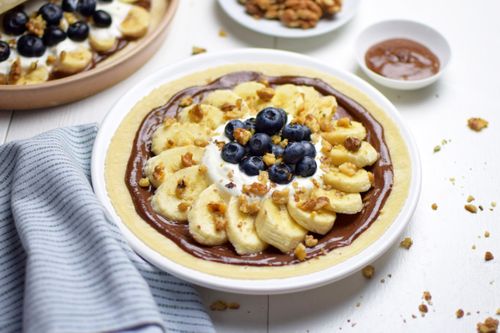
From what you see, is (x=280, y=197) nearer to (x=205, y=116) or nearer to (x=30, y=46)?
(x=205, y=116)

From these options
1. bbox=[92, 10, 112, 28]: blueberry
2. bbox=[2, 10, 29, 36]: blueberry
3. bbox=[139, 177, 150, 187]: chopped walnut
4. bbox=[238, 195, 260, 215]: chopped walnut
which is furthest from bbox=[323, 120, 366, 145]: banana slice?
bbox=[2, 10, 29, 36]: blueberry

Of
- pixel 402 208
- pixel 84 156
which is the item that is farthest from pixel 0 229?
pixel 402 208

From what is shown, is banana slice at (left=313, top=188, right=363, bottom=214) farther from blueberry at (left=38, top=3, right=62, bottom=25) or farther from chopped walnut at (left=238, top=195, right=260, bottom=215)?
blueberry at (left=38, top=3, right=62, bottom=25)

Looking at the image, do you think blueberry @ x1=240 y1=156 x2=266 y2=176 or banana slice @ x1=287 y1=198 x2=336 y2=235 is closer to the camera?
banana slice @ x1=287 y1=198 x2=336 y2=235

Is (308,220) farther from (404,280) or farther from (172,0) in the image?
(172,0)

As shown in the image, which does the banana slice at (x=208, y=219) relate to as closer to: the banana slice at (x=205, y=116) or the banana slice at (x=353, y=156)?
the banana slice at (x=205, y=116)

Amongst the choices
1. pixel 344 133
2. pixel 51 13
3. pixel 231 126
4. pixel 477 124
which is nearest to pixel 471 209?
pixel 477 124
